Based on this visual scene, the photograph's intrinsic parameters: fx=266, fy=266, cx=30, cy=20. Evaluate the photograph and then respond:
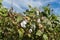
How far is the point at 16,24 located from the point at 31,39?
0.28m

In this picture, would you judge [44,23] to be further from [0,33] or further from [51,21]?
[0,33]

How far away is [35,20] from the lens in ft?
11.6

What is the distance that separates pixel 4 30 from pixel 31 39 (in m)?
0.38

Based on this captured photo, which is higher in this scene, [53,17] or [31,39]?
[53,17]

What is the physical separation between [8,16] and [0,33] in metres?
0.26

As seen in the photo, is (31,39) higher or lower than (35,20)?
lower

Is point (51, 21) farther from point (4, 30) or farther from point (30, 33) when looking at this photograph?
point (4, 30)

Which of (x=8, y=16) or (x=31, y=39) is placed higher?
(x=8, y=16)

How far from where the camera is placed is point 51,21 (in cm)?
363

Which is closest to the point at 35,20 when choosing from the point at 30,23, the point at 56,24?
the point at 30,23

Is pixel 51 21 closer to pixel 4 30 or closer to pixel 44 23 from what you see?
pixel 44 23

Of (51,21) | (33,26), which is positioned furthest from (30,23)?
(51,21)

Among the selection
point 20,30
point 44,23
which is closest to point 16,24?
point 20,30

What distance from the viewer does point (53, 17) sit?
3.67 meters
